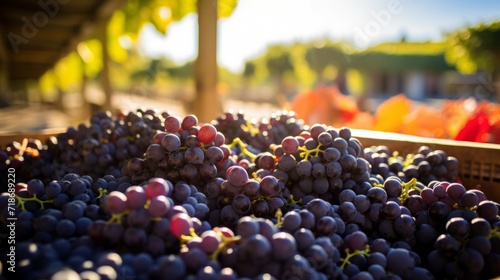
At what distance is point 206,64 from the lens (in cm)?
255

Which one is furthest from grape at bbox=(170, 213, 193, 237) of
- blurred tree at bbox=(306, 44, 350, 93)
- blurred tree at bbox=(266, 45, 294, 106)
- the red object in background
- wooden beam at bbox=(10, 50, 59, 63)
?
blurred tree at bbox=(266, 45, 294, 106)

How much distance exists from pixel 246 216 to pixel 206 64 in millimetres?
1766

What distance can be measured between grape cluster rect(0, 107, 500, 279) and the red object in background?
743mm

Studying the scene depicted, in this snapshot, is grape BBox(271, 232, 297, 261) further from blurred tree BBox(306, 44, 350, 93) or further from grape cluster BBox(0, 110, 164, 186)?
blurred tree BBox(306, 44, 350, 93)

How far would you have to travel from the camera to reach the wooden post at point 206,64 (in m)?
2.45

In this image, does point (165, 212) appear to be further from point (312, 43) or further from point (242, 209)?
point (312, 43)

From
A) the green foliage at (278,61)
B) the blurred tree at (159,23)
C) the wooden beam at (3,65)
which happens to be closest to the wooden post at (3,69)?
the wooden beam at (3,65)

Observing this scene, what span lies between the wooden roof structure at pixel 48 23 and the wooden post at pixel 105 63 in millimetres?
95

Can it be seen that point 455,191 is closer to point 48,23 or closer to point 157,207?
point 157,207

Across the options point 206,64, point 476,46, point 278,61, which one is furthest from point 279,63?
point 206,64

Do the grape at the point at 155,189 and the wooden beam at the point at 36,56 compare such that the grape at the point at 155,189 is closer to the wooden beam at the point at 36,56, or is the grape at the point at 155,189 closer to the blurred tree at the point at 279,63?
the wooden beam at the point at 36,56

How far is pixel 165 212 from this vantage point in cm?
75

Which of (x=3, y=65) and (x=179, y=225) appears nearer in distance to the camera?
(x=179, y=225)

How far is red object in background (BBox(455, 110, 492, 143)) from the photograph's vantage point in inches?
77.1
